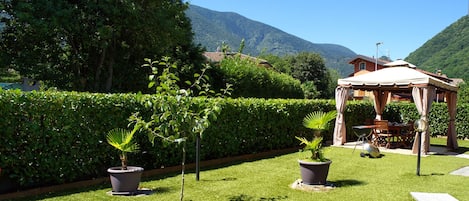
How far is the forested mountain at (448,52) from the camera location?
62.1 m

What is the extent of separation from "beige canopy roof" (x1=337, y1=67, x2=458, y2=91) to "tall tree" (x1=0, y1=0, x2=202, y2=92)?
8.55m

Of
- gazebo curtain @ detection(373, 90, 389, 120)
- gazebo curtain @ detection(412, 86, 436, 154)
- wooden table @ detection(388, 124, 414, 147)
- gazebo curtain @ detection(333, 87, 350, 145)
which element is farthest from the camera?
gazebo curtain @ detection(373, 90, 389, 120)

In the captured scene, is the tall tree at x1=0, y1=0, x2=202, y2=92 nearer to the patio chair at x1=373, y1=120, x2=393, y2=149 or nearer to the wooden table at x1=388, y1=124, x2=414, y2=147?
the patio chair at x1=373, y1=120, x2=393, y2=149

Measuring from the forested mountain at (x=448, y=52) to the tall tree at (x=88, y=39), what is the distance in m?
53.1

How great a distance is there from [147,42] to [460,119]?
45.8ft

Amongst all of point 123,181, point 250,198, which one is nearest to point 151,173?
point 123,181

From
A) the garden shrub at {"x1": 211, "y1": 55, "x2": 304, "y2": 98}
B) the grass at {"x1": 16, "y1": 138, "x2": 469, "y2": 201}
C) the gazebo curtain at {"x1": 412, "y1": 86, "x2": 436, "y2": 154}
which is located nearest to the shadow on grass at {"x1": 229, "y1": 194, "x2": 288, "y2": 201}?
the grass at {"x1": 16, "y1": 138, "x2": 469, "y2": 201}

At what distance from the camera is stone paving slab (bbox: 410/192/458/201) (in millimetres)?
5902

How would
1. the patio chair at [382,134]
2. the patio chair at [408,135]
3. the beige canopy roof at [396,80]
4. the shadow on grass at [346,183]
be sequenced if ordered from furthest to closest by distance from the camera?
the patio chair at [408,135]
the patio chair at [382,134]
the beige canopy roof at [396,80]
the shadow on grass at [346,183]

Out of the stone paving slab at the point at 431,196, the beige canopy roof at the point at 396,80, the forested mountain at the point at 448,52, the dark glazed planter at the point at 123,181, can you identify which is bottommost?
the stone paving slab at the point at 431,196

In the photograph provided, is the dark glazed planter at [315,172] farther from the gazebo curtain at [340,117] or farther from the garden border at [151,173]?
the gazebo curtain at [340,117]

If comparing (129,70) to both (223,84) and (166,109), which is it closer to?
(223,84)

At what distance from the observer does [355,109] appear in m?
14.9

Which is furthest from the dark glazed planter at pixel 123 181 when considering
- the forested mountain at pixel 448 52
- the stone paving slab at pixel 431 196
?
the forested mountain at pixel 448 52
